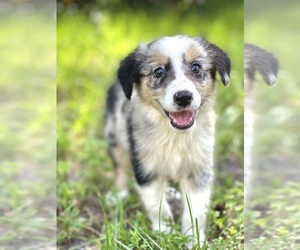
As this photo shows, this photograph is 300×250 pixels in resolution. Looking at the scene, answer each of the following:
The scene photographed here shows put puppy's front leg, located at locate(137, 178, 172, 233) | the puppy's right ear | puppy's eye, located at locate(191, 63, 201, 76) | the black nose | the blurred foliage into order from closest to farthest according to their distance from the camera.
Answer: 1. the black nose
2. puppy's eye, located at locate(191, 63, 201, 76)
3. the puppy's right ear
4. puppy's front leg, located at locate(137, 178, 172, 233)
5. the blurred foliage

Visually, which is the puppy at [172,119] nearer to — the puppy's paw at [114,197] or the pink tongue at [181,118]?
the pink tongue at [181,118]

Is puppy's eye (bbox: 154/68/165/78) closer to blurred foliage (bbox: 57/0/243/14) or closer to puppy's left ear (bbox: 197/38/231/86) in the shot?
puppy's left ear (bbox: 197/38/231/86)

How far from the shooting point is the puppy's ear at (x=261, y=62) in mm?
2555

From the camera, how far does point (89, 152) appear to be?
331cm

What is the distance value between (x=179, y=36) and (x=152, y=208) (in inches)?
30.9

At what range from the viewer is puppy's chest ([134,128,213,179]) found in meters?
2.60

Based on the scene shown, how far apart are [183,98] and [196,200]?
53cm

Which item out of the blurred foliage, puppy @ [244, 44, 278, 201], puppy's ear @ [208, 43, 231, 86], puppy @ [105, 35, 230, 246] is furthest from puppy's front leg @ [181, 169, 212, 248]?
the blurred foliage

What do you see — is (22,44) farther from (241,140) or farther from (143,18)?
(241,140)

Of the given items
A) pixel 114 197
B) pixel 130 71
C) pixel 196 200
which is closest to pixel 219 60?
pixel 130 71

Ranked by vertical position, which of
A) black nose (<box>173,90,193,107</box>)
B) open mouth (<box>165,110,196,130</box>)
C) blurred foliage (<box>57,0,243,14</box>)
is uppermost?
blurred foliage (<box>57,0,243,14</box>)

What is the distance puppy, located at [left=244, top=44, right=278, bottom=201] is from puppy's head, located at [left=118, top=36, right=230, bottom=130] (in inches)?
4.7

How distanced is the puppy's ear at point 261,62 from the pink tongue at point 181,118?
1.19ft

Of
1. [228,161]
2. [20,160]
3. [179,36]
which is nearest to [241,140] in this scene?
[228,161]
